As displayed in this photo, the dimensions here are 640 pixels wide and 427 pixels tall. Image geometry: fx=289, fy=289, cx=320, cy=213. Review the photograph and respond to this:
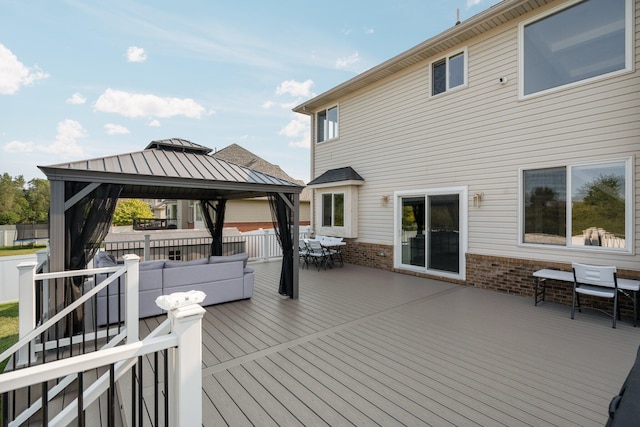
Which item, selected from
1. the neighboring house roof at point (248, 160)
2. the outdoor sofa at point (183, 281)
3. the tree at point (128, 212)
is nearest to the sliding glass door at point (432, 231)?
the outdoor sofa at point (183, 281)

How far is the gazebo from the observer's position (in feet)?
12.5

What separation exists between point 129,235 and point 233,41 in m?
9.17

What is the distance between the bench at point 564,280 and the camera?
14.4ft

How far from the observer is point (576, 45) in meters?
5.47

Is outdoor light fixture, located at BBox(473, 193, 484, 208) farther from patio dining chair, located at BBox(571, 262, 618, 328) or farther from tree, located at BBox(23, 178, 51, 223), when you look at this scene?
tree, located at BBox(23, 178, 51, 223)

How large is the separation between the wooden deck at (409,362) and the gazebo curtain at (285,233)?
0.46 metres

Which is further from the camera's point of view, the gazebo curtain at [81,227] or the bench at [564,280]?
the bench at [564,280]

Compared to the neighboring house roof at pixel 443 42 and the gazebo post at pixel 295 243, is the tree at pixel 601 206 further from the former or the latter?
the gazebo post at pixel 295 243

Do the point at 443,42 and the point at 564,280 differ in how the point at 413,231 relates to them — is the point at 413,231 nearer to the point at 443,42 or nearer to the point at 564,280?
the point at 564,280

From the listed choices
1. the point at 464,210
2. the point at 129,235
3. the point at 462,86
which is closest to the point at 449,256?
the point at 464,210

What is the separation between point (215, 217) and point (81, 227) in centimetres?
509

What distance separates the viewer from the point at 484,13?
619cm

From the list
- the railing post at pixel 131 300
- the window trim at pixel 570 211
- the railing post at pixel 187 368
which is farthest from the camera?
the window trim at pixel 570 211

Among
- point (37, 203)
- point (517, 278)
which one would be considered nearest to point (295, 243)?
point (517, 278)
